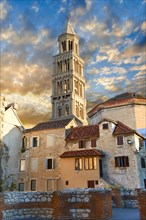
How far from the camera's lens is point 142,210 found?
9.09 meters

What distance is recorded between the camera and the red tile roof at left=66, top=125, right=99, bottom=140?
1439 inches

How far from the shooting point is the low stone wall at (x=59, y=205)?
35.2ft

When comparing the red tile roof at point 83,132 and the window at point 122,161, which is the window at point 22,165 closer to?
→ the red tile roof at point 83,132

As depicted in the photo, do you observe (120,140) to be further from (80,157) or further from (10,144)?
(10,144)

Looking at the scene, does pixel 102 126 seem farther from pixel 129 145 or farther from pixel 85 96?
pixel 85 96

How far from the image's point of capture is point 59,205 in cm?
1117

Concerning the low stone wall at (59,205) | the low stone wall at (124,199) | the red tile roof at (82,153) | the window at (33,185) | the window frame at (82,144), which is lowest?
the window at (33,185)

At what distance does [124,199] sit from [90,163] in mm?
16494

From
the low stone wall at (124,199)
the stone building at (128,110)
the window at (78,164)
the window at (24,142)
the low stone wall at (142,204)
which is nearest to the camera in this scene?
the low stone wall at (142,204)

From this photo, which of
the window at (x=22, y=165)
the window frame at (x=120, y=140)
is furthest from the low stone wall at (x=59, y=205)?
the window at (x=22, y=165)

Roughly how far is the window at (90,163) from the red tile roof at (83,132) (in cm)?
395

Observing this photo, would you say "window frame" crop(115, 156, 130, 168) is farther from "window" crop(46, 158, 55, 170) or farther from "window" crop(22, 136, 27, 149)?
"window" crop(22, 136, 27, 149)

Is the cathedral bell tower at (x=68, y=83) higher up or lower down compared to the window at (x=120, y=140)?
higher up

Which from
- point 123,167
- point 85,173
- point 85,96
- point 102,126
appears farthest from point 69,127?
point 85,96
